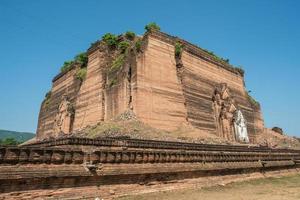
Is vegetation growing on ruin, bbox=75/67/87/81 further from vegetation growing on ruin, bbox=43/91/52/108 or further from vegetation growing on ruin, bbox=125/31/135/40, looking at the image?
vegetation growing on ruin, bbox=43/91/52/108

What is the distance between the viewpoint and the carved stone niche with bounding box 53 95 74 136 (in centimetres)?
2778

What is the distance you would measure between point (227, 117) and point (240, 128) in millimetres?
2005

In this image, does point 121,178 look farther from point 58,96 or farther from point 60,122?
point 58,96

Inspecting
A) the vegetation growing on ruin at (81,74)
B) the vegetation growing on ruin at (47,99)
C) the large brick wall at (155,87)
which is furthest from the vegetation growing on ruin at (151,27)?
the vegetation growing on ruin at (47,99)

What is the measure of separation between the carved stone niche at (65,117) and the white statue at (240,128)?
1616 cm

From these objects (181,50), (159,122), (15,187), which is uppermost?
(181,50)

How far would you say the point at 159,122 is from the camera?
2048 cm

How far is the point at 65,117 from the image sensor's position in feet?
92.6

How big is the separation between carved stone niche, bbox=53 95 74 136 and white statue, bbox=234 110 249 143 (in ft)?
53.0

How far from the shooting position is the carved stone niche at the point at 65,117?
27781mm

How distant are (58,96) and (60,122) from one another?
6179 millimetres

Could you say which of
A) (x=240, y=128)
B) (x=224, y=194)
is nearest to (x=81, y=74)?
(x=240, y=128)

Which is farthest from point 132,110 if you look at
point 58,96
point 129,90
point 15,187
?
point 58,96

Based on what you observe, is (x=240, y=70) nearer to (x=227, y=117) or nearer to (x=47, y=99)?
(x=227, y=117)
